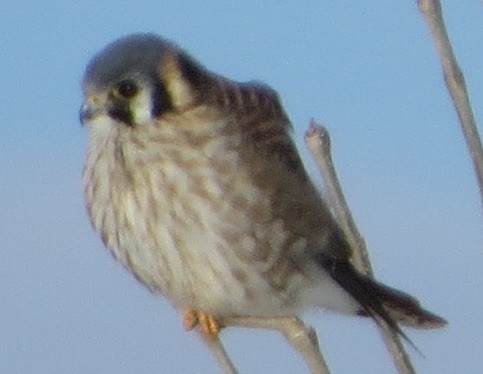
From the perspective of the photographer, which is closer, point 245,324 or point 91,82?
point 245,324

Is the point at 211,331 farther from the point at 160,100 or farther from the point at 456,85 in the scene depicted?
the point at 456,85

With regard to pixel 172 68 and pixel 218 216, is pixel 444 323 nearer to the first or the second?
pixel 218 216

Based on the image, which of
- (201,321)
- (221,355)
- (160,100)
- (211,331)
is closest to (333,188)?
(221,355)

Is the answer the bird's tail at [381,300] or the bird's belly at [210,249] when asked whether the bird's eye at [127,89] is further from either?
the bird's tail at [381,300]

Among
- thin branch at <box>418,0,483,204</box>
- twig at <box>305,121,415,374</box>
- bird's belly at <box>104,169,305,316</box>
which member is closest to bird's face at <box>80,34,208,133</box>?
bird's belly at <box>104,169,305,316</box>

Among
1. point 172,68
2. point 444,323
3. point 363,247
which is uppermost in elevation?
point 172,68

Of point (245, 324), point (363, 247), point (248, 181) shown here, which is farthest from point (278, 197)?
point (363, 247)

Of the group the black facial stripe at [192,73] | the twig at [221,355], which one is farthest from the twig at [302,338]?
the black facial stripe at [192,73]
